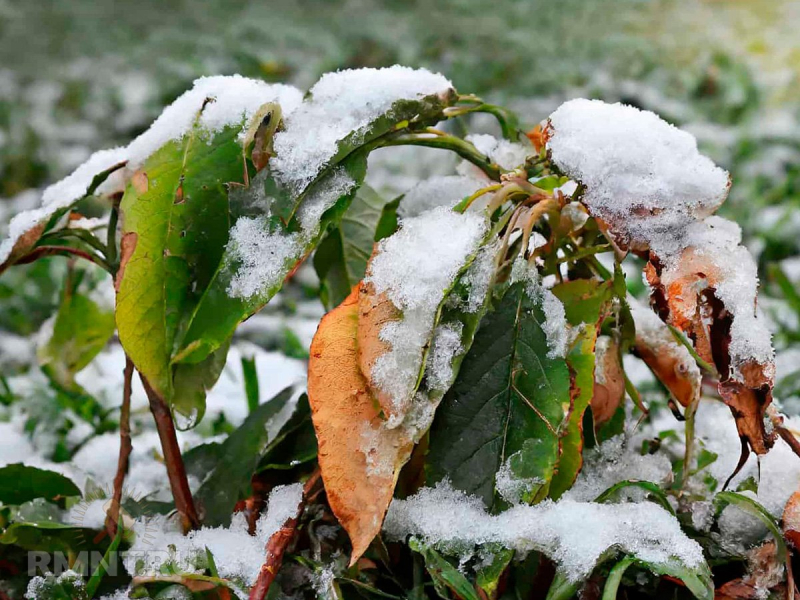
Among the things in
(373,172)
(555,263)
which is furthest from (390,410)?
(373,172)

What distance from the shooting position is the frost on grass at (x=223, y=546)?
0.77 m

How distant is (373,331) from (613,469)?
0.32 m

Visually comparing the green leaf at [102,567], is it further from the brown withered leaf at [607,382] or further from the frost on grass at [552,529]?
the brown withered leaf at [607,382]

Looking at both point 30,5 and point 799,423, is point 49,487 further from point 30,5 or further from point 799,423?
point 30,5

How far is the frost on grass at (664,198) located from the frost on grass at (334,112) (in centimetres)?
15

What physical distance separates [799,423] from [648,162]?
1.34 feet

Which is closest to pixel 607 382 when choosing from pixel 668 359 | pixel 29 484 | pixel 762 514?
pixel 668 359

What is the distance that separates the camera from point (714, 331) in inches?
27.1

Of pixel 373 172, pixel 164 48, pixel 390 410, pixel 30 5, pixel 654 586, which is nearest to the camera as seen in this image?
pixel 390 410

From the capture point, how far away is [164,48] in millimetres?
3746

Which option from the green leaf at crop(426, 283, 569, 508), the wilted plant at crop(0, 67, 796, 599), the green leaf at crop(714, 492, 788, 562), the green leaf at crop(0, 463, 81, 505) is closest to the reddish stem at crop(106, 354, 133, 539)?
the wilted plant at crop(0, 67, 796, 599)

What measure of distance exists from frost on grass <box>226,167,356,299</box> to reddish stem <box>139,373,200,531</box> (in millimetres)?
148

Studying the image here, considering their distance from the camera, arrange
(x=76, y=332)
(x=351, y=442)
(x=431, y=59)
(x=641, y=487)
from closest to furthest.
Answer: (x=351, y=442) → (x=641, y=487) → (x=76, y=332) → (x=431, y=59)

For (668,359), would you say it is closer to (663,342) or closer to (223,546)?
(663,342)
